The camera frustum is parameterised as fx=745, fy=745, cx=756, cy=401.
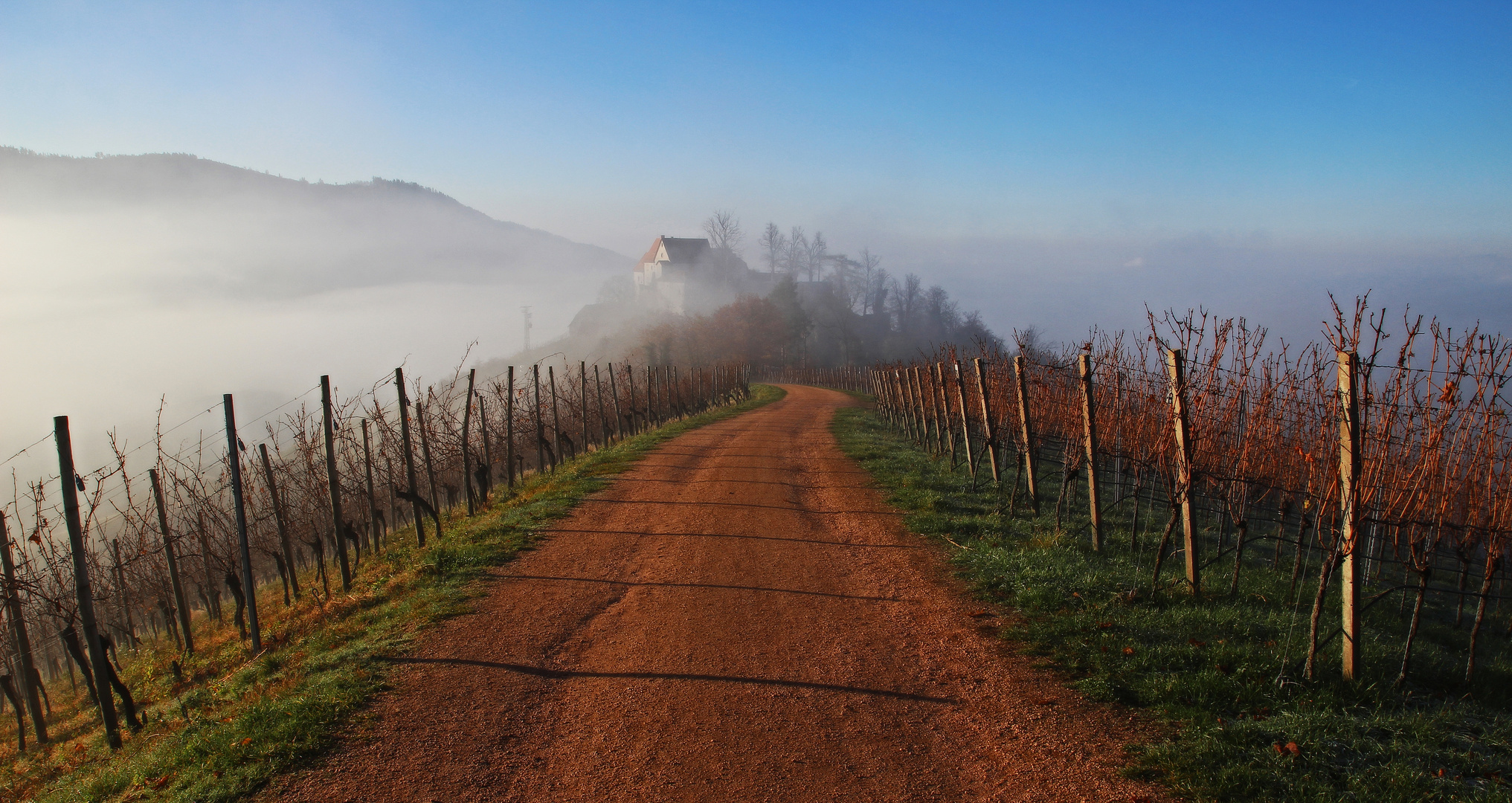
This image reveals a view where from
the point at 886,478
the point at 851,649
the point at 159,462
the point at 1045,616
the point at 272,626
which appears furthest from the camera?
the point at 886,478

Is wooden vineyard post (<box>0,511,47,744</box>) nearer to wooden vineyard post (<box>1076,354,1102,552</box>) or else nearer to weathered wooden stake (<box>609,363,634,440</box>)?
wooden vineyard post (<box>1076,354,1102,552</box>)

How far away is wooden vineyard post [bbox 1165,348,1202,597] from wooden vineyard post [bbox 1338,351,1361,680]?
1686 mm

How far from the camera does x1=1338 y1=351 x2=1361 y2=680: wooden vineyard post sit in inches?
193

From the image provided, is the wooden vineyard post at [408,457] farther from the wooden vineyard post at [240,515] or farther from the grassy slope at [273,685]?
the wooden vineyard post at [240,515]

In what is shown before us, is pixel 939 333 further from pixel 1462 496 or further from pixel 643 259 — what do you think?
pixel 1462 496

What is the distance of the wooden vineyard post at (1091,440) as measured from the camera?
29.6ft

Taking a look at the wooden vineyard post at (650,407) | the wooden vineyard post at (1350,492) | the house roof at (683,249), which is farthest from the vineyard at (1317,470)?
the house roof at (683,249)

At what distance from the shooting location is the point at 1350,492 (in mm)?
4961

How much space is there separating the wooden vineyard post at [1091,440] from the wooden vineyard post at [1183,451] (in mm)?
1725

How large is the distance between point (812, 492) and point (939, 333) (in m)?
103

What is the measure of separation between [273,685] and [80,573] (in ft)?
6.02

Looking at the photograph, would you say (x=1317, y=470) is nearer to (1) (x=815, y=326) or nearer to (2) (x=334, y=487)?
(2) (x=334, y=487)

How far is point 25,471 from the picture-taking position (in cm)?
6744

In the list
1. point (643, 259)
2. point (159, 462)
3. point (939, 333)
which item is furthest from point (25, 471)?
point (939, 333)
